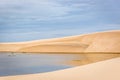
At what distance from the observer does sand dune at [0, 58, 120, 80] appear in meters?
3.13

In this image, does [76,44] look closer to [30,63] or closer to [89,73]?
[89,73]

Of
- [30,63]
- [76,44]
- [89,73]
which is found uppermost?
[76,44]

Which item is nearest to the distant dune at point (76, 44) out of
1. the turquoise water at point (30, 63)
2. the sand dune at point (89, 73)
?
the turquoise water at point (30, 63)

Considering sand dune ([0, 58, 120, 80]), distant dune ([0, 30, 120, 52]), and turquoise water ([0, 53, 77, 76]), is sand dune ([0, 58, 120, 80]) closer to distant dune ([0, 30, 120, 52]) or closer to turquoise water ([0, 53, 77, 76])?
turquoise water ([0, 53, 77, 76])

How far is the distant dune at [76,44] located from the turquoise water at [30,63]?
0.27 ft

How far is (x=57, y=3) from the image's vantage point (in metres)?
3.47

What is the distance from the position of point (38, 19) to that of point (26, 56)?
520 mm

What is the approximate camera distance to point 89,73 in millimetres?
3191

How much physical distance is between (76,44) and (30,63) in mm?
Answer: 656

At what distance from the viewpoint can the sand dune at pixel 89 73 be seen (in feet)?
10.3

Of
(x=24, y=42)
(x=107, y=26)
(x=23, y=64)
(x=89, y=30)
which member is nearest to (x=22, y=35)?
(x=24, y=42)

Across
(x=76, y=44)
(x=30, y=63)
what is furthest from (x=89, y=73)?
(x=30, y=63)

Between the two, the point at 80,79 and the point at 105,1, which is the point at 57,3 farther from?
the point at 80,79

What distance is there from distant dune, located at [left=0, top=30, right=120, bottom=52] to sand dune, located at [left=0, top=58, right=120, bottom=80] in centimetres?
22
